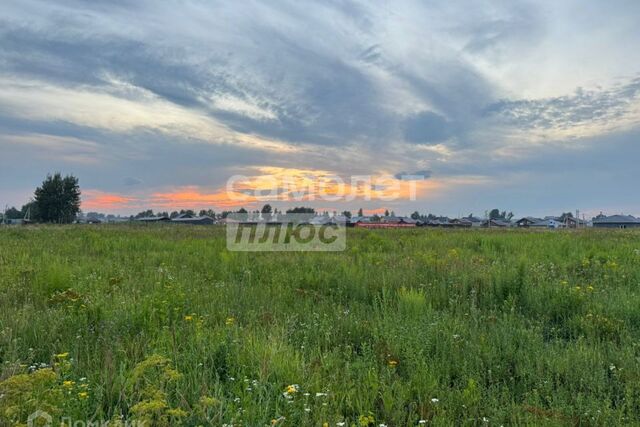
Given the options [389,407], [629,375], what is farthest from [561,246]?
[389,407]

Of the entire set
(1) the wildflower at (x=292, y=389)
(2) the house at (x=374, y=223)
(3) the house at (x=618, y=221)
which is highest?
(3) the house at (x=618, y=221)

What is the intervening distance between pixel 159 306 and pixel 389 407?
325cm

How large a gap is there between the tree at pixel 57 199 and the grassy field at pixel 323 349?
69429 mm

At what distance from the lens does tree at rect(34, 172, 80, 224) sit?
6394 cm

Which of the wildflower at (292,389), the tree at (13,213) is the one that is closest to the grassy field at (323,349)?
the wildflower at (292,389)

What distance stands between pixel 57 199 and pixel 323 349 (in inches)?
2968

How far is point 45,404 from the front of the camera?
7.28ft

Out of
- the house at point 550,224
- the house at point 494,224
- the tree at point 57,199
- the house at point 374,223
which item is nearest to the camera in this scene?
the house at point 374,223

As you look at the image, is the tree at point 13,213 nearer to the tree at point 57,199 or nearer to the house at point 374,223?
the tree at point 57,199

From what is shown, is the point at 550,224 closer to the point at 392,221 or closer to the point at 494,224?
the point at 494,224

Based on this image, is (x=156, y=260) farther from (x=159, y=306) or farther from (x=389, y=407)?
(x=389, y=407)

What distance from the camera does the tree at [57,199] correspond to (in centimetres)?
6394

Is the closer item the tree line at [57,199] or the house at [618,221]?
the tree line at [57,199]

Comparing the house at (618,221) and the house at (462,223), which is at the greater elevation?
the house at (618,221)
